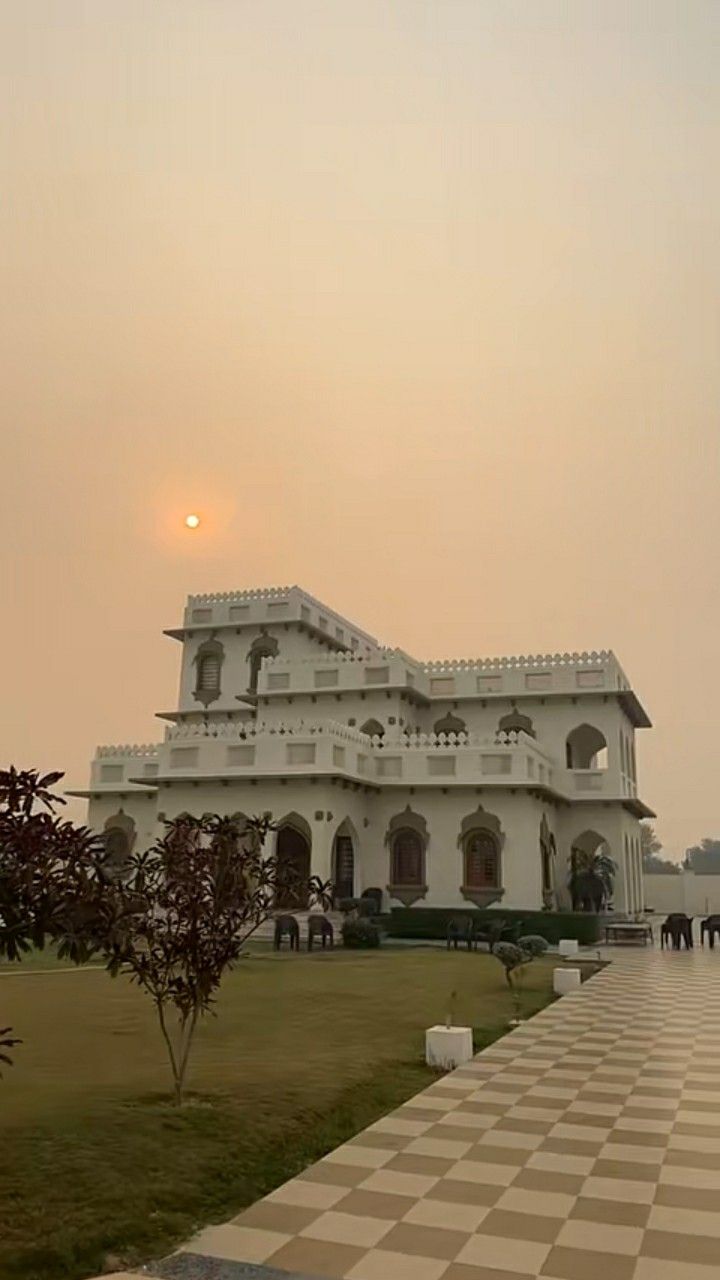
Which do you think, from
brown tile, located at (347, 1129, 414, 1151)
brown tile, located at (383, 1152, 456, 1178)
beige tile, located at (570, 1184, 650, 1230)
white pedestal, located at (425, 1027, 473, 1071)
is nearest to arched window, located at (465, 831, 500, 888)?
white pedestal, located at (425, 1027, 473, 1071)

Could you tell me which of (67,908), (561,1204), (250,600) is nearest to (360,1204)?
(561,1204)

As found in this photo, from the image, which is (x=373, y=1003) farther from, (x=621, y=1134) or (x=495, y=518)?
(x=495, y=518)

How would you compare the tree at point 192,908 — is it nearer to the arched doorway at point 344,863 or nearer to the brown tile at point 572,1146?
the brown tile at point 572,1146

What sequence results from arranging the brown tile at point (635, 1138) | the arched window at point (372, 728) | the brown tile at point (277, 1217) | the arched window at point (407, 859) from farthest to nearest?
the arched window at point (372, 728), the arched window at point (407, 859), the brown tile at point (635, 1138), the brown tile at point (277, 1217)

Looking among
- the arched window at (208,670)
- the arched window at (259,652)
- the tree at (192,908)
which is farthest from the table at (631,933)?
the tree at (192,908)

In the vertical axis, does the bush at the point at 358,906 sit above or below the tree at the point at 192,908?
below

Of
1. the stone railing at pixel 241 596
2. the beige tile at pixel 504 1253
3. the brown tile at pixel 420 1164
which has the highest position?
the stone railing at pixel 241 596

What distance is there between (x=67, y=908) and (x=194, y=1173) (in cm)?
193

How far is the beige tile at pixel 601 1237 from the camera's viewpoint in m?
4.74

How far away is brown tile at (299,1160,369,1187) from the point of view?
5738 mm

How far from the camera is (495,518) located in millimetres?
22578

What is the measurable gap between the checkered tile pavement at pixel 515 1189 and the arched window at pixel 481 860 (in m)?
17.8

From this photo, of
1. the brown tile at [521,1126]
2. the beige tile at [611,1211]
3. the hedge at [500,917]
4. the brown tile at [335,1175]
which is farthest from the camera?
the hedge at [500,917]

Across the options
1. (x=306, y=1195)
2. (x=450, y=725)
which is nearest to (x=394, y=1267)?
(x=306, y=1195)
